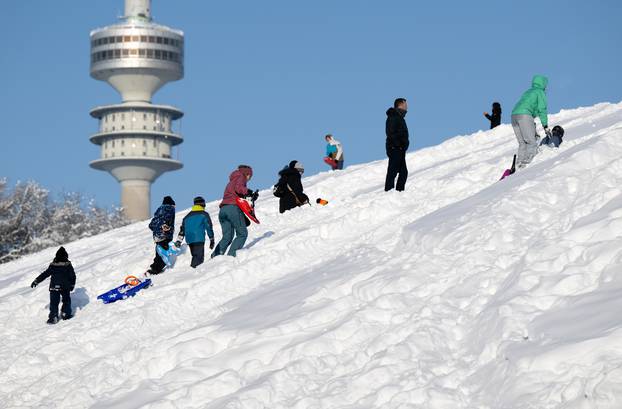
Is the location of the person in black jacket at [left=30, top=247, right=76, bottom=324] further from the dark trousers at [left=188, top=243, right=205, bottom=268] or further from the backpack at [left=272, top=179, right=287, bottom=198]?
the backpack at [left=272, top=179, right=287, bottom=198]

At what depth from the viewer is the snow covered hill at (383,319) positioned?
9.17 metres

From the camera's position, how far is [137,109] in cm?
16262

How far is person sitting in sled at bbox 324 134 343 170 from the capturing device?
33188mm

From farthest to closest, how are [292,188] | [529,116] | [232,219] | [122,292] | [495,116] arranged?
[495,116], [292,188], [529,116], [232,219], [122,292]

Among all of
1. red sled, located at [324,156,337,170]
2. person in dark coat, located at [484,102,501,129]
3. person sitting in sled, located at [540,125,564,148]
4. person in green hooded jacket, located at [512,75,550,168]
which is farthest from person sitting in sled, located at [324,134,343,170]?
person in green hooded jacket, located at [512,75,550,168]

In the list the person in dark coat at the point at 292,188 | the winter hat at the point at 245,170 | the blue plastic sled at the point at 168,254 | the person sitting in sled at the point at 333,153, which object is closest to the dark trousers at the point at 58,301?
the blue plastic sled at the point at 168,254

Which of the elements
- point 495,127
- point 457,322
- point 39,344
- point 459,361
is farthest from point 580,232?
point 495,127

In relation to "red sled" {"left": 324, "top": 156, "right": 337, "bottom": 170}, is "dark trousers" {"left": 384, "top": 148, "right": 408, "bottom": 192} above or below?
below

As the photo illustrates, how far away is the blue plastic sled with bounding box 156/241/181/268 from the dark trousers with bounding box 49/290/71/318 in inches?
83.7

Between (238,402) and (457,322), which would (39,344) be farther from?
(457,322)

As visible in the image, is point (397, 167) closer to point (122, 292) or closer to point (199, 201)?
point (199, 201)

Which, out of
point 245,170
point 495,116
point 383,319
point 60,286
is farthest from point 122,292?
point 495,116

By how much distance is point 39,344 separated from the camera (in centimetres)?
1459

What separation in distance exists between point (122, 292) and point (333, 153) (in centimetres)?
1749
